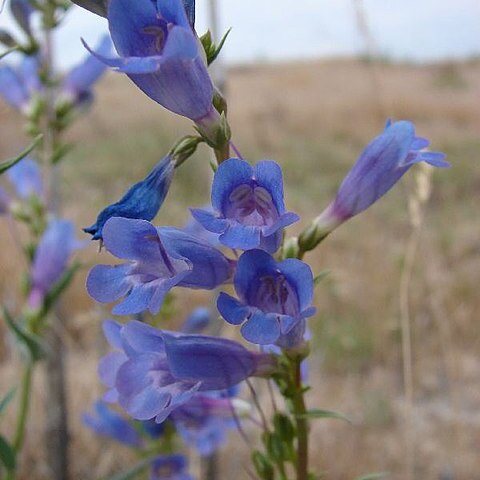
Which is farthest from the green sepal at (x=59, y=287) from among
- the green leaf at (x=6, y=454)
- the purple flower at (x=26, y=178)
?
the green leaf at (x=6, y=454)

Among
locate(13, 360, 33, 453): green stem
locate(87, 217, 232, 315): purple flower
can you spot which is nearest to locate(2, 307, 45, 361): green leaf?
locate(13, 360, 33, 453): green stem

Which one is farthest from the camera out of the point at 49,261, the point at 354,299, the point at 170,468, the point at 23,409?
the point at 354,299

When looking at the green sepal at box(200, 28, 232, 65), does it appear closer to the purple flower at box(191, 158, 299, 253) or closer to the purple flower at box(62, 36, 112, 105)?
the purple flower at box(191, 158, 299, 253)

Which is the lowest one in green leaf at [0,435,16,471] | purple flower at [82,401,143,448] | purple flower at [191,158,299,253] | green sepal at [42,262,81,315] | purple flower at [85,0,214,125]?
green leaf at [0,435,16,471]

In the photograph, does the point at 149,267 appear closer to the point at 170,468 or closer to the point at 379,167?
the point at 379,167

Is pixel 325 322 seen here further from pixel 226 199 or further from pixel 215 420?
pixel 226 199

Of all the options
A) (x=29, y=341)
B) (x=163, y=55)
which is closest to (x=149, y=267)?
(x=163, y=55)

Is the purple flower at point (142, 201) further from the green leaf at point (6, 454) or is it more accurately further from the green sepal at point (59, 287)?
the green sepal at point (59, 287)

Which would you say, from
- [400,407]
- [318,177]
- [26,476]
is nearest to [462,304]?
[400,407]
